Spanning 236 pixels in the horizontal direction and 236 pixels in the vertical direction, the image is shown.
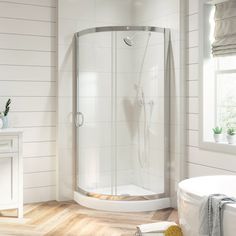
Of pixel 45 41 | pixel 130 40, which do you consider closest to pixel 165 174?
pixel 130 40

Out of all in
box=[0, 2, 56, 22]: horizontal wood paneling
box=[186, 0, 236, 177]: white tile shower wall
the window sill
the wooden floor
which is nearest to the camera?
the wooden floor

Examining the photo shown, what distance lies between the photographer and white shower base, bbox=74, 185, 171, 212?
14.0 feet

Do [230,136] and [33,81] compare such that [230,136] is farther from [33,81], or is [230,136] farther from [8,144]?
[33,81]

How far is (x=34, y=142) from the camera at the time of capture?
4695 mm

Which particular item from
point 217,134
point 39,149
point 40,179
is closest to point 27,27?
point 39,149

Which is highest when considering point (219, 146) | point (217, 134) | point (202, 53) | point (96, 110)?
point (202, 53)

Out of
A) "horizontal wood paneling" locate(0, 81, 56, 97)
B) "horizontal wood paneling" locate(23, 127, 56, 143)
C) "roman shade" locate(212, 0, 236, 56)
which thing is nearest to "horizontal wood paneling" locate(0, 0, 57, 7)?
"horizontal wood paneling" locate(0, 81, 56, 97)

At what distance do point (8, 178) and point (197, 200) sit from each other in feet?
6.96

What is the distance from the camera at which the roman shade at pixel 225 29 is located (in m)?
3.93

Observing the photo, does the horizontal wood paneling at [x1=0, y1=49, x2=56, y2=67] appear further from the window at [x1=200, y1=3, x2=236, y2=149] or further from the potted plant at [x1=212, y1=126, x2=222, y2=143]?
the potted plant at [x1=212, y1=126, x2=222, y2=143]

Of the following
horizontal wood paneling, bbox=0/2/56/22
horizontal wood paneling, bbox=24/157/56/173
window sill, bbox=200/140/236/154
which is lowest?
horizontal wood paneling, bbox=24/157/56/173

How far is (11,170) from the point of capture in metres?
4.04

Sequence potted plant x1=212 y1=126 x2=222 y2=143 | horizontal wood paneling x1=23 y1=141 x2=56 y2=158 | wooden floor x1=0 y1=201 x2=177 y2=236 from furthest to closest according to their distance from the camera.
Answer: horizontal wood paneling x1=23 y1=141 x2=56 y2=158, potted plant x1=212 y1=126 x2=222 y2=143, wooden floor x1=0 y1=201 x2=177 y2=236

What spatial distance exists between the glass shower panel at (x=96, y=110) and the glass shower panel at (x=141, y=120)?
4.5 inches
